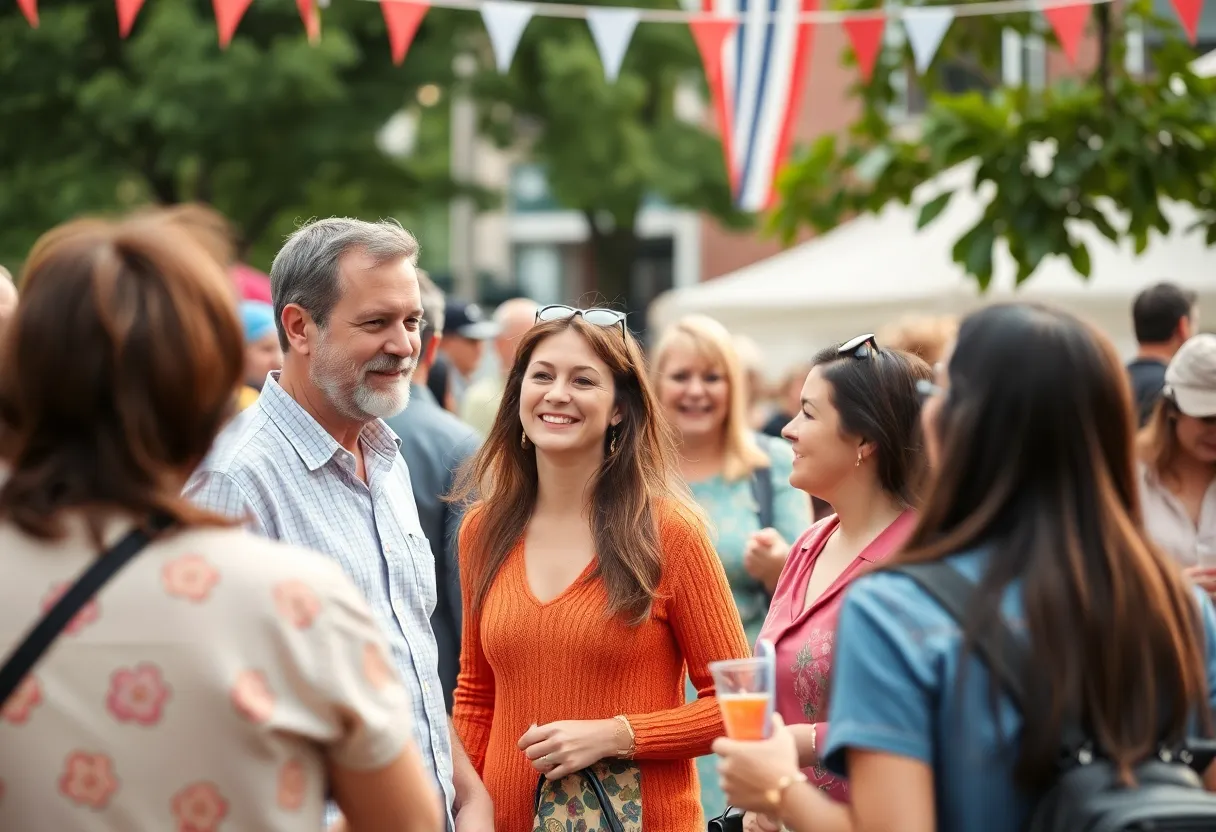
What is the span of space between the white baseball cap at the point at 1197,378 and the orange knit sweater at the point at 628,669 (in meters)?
2.13

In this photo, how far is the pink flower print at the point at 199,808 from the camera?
1740 mm

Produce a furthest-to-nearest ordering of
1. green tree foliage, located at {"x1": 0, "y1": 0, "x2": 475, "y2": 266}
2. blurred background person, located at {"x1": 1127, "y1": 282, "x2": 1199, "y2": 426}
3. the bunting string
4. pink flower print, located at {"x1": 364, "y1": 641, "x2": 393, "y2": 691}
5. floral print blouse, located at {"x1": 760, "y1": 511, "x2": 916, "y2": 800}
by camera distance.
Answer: green tree foliage, located at {"x1": 0, "y1": 0, "x2": 475, "y2": 266}
the bunting string
blurred background person, located at {"x1": 1127, "y1": 282, "x2": 1199, "y2": 426}
floral print blouse, located at {"x1": 760, "y1": 511, "x2": 916, "y2": 800}
pink flower print, located at {"x1": 364, "y1": 641, "x2": 393, "y2": 691}

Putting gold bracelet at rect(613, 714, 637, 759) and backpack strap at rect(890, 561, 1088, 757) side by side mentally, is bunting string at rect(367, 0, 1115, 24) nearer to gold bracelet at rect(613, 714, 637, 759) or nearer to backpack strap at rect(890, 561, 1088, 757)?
gold bracelet at rect(613, 714, 637, 759)

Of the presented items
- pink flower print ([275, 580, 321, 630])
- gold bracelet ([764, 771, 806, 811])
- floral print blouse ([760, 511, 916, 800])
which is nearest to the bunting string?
floral print blouse ([760, 511, 916, 800])

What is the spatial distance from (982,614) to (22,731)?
1201 mm

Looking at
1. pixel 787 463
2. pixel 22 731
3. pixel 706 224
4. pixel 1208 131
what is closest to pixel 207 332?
pixel 22 731

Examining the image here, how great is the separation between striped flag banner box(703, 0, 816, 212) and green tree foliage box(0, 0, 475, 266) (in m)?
7.62

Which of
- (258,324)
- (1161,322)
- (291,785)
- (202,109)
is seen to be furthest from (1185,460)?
(202,109)

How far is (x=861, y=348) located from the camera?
3.42 metres

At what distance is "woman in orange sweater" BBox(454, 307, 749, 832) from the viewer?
319cm

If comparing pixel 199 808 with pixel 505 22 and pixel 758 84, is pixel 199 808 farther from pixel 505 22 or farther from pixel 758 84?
pixel 758 84

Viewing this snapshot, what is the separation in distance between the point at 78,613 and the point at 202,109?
48.3ft

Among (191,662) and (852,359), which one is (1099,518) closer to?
(191,662)

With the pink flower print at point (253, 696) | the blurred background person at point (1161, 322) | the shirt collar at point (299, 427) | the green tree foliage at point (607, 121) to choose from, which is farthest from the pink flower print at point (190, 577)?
the green tree foliage at point (607, 121)
